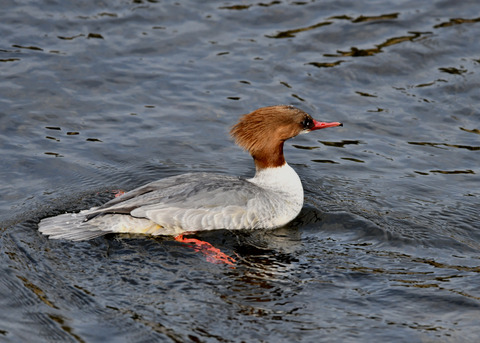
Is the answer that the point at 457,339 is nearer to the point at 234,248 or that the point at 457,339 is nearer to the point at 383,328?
the point at 383,328

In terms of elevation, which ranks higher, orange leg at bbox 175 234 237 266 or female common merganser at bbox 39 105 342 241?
female common merganser at bbox 39 105 342 241

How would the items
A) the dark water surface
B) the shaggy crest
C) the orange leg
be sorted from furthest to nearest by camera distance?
the shaggy crest < the orange leg < the dark water surface

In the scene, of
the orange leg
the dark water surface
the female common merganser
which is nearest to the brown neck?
the female common merganser

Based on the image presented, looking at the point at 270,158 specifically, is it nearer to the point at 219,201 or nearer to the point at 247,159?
the point at 219,201

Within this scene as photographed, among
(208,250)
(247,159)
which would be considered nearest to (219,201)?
(208,250)

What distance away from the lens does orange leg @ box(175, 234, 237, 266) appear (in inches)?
291

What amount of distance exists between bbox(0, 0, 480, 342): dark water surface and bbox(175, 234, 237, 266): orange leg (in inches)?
5.4

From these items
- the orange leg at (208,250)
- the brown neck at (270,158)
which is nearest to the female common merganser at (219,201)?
the brown neck at (270,158)

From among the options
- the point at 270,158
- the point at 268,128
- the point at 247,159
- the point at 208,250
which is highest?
the point at 268,128

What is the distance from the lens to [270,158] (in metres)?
8.57

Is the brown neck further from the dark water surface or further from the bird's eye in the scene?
the dark water surface

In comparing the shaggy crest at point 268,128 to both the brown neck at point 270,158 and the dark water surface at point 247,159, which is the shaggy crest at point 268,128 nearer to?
the brown neck at point 270,158

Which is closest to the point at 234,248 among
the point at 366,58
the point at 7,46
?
the point at 366,58

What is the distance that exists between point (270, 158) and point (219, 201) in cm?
97
